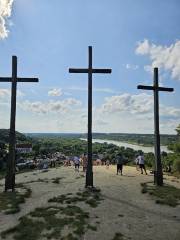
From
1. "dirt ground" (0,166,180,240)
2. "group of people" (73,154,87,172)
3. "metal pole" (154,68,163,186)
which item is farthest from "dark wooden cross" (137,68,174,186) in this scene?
"group of people" (73,154,87,172)

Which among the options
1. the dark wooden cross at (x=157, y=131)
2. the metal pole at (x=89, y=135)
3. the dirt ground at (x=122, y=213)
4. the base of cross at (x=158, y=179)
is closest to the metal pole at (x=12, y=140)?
the dirt ground at (x=122, y=213)

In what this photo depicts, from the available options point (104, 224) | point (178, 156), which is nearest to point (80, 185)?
point (104, 224)

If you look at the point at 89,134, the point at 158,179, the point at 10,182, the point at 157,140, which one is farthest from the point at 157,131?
the point at 10,182

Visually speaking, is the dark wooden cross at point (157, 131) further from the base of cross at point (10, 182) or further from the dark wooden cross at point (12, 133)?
the base of cross at point (10, 182)

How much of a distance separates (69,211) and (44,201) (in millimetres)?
2106

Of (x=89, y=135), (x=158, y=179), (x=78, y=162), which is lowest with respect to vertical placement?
(x=158, y=179)

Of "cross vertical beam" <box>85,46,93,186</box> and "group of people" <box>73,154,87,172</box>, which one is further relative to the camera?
"group of people" <box>73,154,87,172</box>

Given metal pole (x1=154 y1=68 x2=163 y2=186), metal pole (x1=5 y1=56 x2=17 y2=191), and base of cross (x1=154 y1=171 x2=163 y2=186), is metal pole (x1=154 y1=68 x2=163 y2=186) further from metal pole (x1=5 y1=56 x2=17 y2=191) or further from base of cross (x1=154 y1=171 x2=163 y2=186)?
metal pole (x1=5 y1=56 x2=17 y2=191)

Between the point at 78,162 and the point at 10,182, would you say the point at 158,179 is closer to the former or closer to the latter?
the point at 10,182

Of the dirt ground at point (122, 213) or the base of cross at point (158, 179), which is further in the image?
the base of cross at point (158, 179)

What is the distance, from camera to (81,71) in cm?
1770

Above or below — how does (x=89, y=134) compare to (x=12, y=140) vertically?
above

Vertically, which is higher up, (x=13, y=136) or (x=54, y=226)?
(x=13, y=136)

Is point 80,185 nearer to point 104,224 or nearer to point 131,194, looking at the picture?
point 131,194
